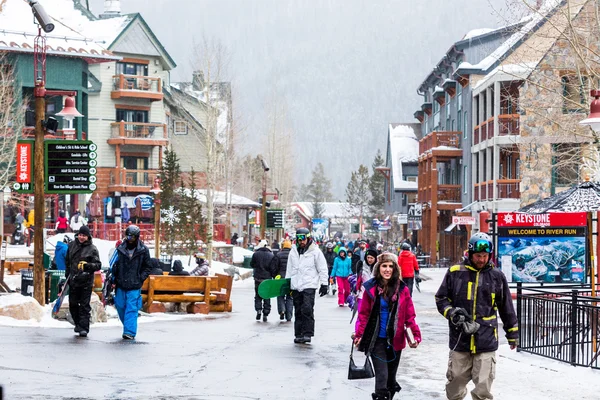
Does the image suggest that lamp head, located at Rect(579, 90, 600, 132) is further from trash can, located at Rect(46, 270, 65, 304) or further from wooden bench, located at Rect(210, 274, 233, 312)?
trash can, located at Rect(46, 270, 65, 304)

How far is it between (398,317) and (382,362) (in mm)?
460

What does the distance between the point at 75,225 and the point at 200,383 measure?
3589 cm

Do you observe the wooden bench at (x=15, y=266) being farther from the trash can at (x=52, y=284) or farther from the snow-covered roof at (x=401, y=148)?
the snow-covered roof at (x=401, y=148)

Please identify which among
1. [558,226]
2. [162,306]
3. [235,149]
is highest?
[235,149]

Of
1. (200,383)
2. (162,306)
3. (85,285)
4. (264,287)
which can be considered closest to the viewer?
(200,383)

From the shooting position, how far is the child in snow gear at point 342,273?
28359mm

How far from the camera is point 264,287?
59.3 feet

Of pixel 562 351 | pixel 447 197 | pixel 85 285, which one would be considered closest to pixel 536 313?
pixel 562 351

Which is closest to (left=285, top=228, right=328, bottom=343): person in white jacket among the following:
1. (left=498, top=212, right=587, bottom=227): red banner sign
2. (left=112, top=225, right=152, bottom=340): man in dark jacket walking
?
(left=112, top=225, right=152, bottom=340): man in dark jacket walking

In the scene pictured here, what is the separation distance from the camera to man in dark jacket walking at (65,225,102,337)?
1593 centimetres

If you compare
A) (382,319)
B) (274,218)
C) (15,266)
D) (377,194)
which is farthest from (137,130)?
(377,194)

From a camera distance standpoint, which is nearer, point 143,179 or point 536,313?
point 536,313

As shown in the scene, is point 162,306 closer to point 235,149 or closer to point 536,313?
point 536,313

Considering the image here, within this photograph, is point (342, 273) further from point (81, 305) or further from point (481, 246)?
point (481, 246)
